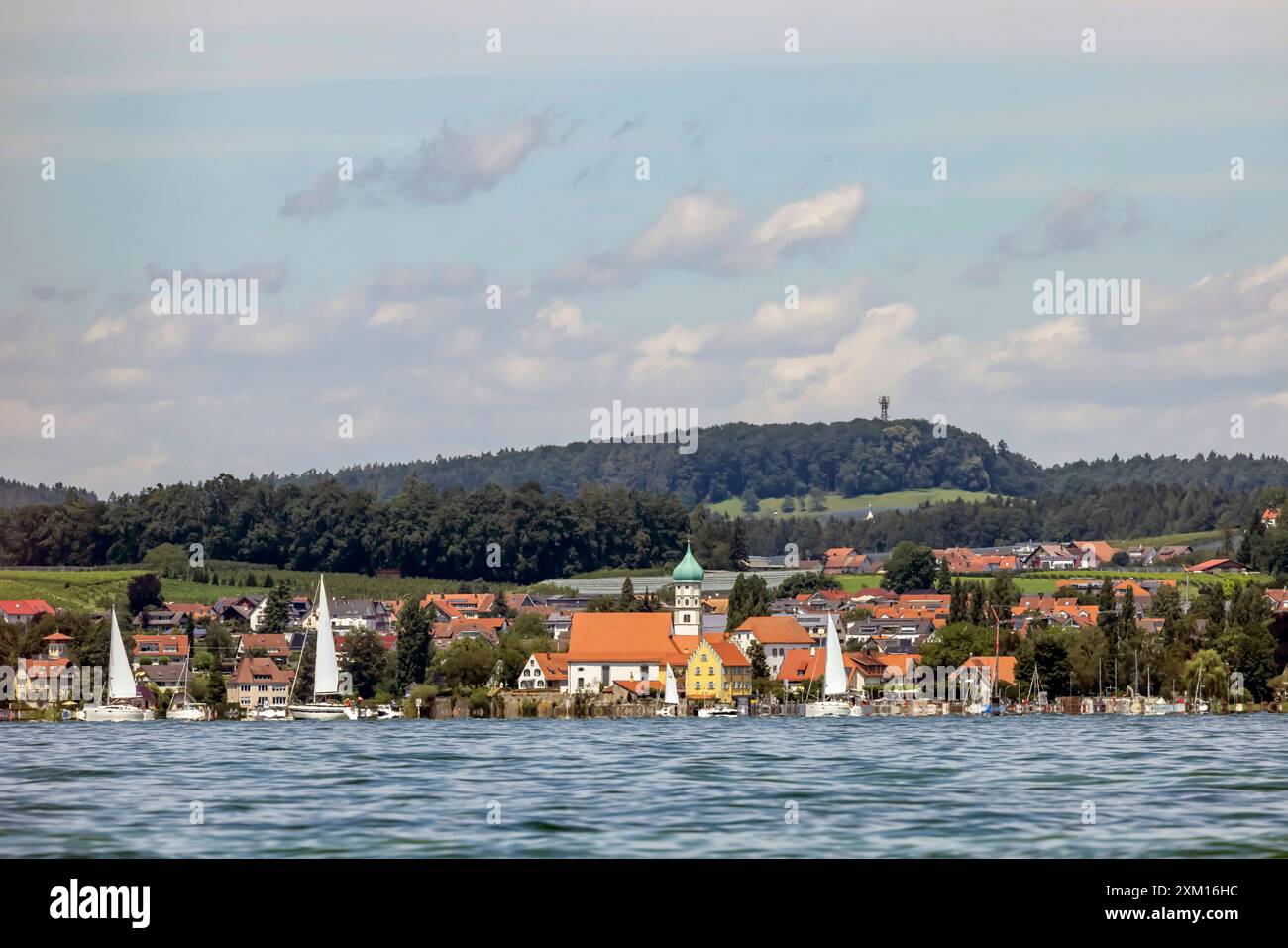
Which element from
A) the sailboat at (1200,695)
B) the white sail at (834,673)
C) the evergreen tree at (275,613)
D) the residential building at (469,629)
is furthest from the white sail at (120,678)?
the sailboat at (1200,695)

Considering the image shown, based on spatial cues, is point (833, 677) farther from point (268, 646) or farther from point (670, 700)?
point (268, 646)

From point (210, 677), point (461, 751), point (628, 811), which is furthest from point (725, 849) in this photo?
point (210, 677)

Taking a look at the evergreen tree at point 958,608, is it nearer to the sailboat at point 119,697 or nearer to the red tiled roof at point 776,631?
the red tiled roof at point 776,631

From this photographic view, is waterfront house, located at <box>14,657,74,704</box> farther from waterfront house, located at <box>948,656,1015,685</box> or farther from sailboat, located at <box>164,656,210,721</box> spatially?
waterfront house, located at <box>948,656,1015,685</box>

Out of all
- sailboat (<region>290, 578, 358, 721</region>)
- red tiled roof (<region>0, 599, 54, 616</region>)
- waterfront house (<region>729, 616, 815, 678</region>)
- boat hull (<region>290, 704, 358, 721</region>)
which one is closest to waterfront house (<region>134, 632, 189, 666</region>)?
red tiled roof (<region>0, 599, 54, 616</region>)
